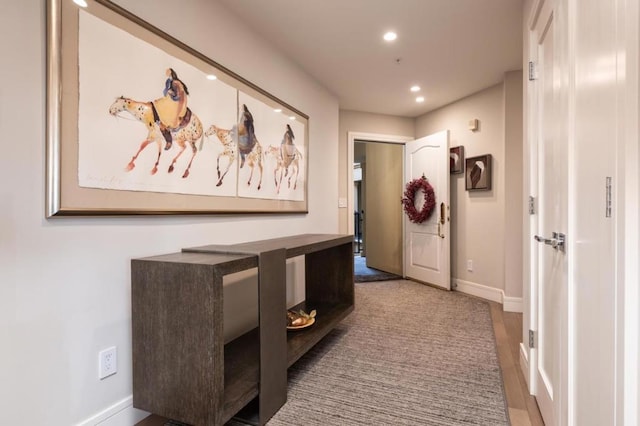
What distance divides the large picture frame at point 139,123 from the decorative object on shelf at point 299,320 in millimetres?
826

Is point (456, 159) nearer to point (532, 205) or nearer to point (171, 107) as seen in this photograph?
point (532, 205)

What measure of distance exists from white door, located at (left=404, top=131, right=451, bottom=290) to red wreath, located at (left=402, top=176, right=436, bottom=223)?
0.17 ft

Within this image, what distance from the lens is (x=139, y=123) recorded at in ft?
5.24

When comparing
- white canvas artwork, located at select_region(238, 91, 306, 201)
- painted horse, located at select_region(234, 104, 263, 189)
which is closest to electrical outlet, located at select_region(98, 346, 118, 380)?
white canvas artwork, located at select_region(238, 91, 306, 201)

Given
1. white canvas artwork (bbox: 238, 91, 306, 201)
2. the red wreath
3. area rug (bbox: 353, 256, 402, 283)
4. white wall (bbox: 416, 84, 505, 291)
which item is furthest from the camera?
area rug (bbox: 353, 256, 402, 283)

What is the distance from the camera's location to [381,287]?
14.5ft

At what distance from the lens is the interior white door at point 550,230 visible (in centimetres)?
129

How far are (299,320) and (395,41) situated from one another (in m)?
2.29

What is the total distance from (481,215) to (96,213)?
376 centimetres

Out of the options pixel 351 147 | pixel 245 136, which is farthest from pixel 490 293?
pixel 245 136

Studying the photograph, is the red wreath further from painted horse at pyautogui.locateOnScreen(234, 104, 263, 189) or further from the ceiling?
painted horse at pyautogui.locateOnScreen(234, 104, 263, 189)

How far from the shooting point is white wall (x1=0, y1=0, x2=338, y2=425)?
1.16 meters

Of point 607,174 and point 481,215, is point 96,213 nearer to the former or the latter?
point 607,174

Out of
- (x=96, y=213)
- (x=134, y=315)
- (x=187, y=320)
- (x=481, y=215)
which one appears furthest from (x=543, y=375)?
(x=481, y=215)
